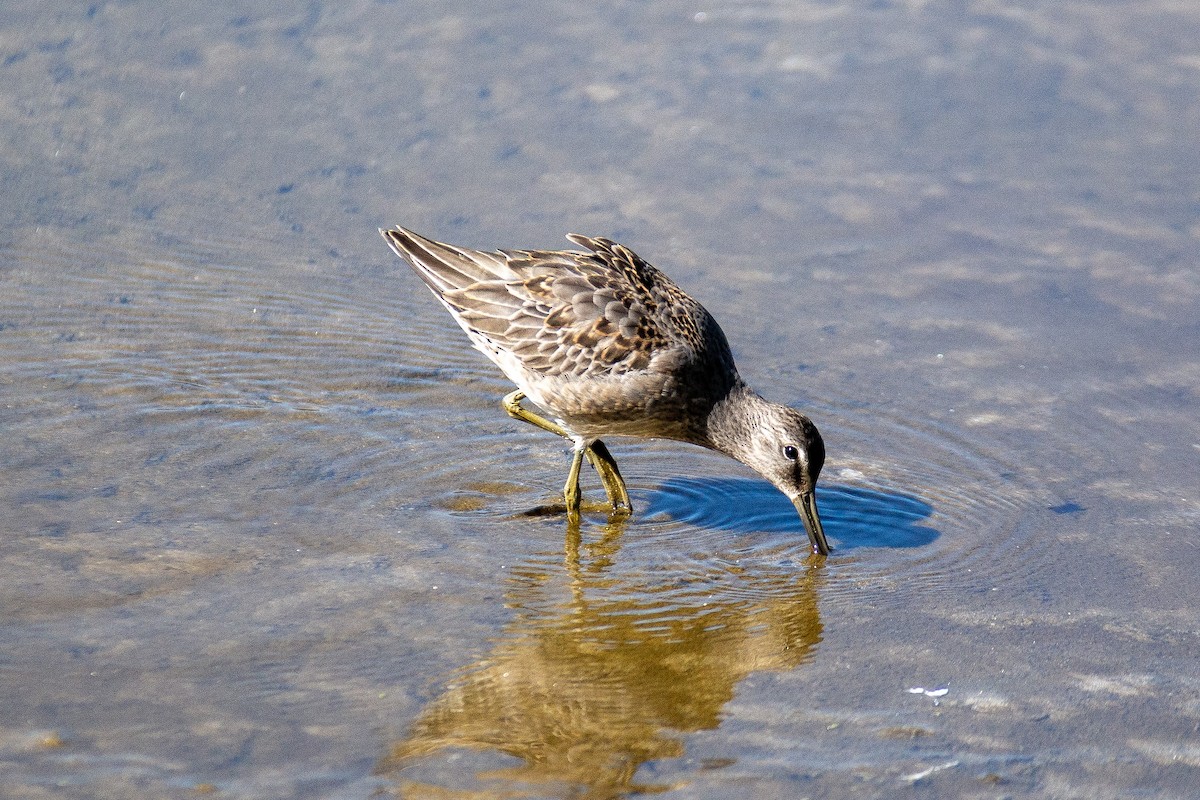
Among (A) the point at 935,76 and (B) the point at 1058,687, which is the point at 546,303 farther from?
(A) the point at 935,76

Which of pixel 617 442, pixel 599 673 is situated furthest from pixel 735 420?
pixel 599 673

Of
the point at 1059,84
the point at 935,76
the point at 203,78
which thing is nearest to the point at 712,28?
the point at 935,76

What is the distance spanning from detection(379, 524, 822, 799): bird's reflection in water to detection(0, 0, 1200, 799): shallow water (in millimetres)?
17

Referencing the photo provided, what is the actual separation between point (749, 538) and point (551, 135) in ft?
12.8

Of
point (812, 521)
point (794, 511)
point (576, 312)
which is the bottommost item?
point (794, 511)

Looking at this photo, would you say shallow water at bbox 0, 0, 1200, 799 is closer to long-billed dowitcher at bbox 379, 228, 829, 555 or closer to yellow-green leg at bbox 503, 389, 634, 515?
yellow-green leg at bbox 503, 389, 634, 515

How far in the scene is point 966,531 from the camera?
607 cm

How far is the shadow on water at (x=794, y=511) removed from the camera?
6082mm

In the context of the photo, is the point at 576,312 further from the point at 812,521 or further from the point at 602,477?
the point at 812,521

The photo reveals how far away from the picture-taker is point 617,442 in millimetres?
7105

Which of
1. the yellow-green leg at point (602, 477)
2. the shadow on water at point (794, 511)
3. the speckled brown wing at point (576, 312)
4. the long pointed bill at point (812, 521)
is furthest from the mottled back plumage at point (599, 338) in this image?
the long pointed bill at point (812, 521)

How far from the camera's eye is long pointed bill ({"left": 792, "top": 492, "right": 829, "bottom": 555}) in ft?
19.5

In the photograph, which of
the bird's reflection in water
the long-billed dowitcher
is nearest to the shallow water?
the bird's reflection in water

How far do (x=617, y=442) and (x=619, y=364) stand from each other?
3.13ft
